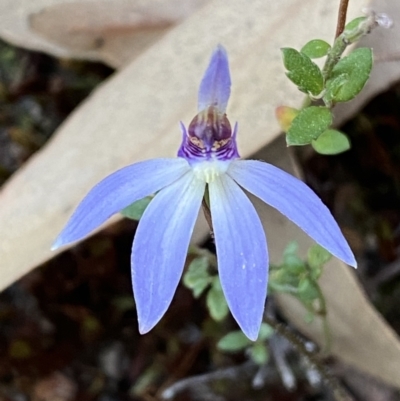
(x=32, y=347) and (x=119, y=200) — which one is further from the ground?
(x=119, y=200)

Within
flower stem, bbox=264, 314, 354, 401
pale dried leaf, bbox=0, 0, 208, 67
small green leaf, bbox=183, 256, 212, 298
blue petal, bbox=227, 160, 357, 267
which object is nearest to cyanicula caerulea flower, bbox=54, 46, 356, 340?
blue petal, bbox=227, 160, 357, 267

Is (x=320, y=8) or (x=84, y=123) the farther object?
(x=84, y=123)

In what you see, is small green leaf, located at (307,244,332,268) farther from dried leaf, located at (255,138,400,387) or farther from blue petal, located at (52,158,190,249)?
blue petal, located at (52,158,190,249)

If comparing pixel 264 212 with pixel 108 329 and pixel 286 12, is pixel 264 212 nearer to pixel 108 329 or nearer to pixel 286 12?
pixel 286 12

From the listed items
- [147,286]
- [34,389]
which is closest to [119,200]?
[147,286]

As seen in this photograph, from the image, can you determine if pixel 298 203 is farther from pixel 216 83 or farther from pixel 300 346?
pixel 300 346

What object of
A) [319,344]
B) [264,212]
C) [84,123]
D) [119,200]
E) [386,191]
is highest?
[119,200]

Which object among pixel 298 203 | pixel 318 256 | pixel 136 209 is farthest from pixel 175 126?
pixel 298 203
